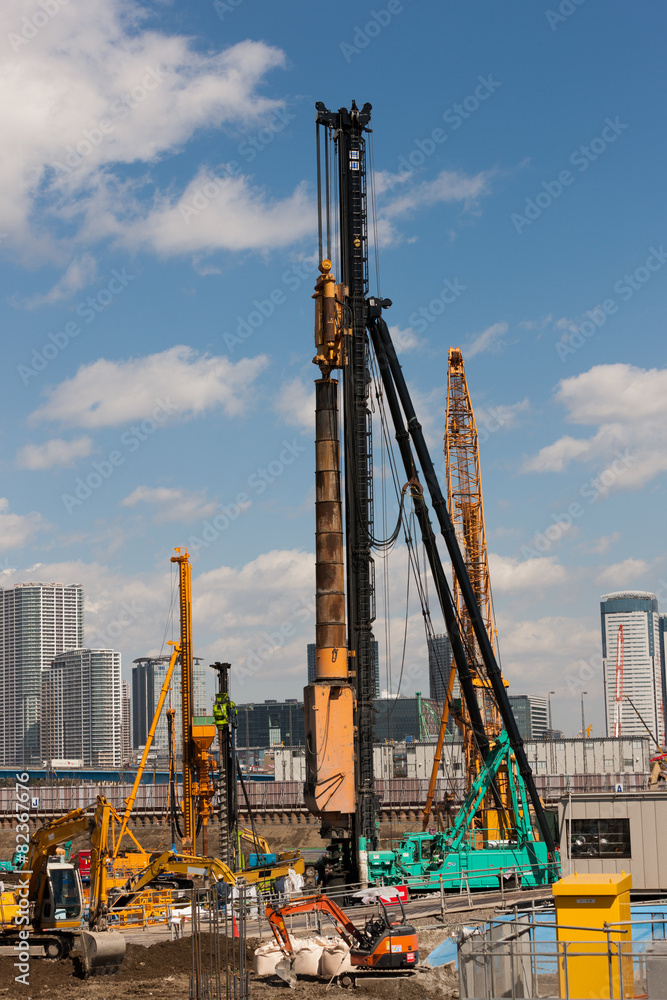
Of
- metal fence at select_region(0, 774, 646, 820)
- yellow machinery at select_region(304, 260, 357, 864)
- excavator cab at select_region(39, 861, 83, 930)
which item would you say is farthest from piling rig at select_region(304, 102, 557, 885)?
metal fence at select_region(0, 774, 646, 820)

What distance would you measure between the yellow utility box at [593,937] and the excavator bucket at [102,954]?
15480 mm

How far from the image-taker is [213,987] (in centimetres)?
2616

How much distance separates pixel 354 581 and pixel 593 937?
74.9 ft

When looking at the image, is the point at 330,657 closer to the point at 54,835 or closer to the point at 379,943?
the point at 54,835

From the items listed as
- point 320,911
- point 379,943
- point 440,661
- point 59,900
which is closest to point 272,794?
point 440,661

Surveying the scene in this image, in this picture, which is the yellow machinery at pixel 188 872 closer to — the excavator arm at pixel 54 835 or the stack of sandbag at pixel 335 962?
the excavator arm at pixel 54 835

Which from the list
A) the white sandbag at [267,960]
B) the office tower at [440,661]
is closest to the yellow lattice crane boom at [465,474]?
the office tower at [440,661]

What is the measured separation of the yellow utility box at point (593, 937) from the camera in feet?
52.9

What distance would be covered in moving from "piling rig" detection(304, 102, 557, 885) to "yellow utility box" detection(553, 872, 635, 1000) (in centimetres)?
1938

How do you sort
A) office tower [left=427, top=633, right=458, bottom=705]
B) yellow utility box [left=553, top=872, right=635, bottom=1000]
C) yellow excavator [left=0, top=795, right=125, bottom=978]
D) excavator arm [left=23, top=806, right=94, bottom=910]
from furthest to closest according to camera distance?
1. office tower [left=427, top=633, right=458, bottom=705]
2. excavator arm [left=23, top=806, right=94, bottom=910]
3. yellow excavator [left=0, top=795, right=125, bottom=978]
4. yellow utility box [left=553, top=872, right=635, bottom=1000]

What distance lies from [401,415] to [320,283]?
21.6ft

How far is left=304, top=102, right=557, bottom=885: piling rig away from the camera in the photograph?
37125 mm

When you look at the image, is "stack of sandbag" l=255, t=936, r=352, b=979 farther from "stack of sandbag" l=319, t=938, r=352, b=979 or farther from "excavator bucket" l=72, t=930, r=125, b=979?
"excavator bucket" l=72, t=930, r=125, b=979

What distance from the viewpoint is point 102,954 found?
29203 millimetres
